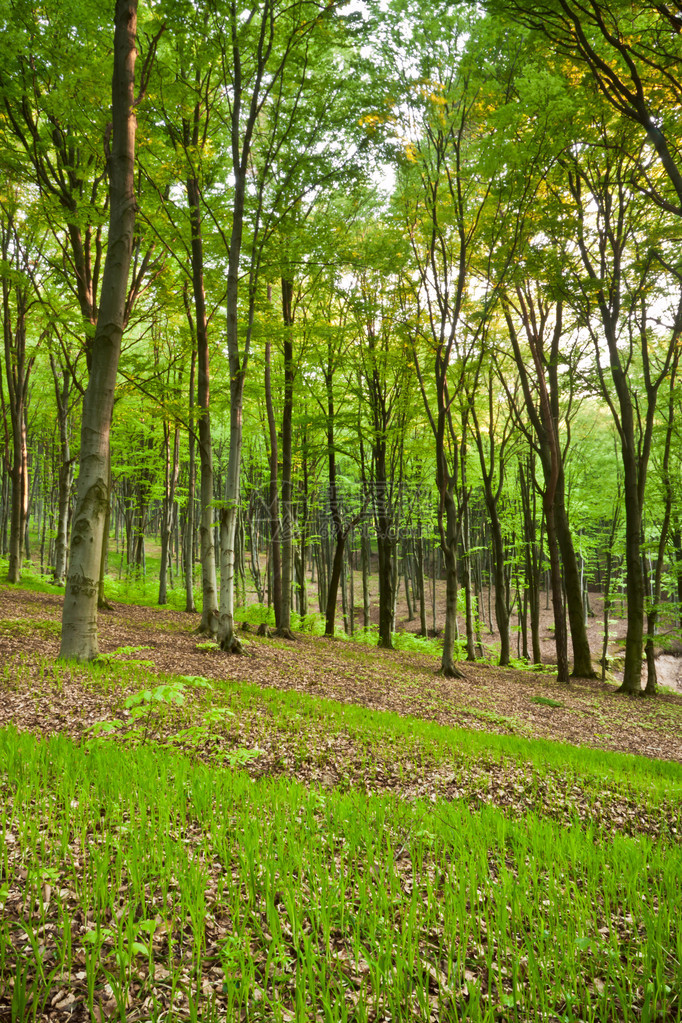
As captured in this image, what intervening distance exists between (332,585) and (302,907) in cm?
1631

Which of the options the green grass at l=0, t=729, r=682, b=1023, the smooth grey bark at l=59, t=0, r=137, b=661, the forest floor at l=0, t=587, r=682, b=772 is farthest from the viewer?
the smooth grey bark at l=59, t=0, r=137, b=661

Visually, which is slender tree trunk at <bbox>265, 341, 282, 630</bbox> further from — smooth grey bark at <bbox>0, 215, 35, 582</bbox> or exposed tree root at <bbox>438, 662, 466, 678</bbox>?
smooth grey bark at <bbox>0, 215, 35, 582</bbox>

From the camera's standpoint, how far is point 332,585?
62.7 feet

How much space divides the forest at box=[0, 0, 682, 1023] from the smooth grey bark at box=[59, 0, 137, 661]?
0.15ft

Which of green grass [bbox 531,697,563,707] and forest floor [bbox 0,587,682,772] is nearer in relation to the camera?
forest floor [bbox 0,587,682,772]

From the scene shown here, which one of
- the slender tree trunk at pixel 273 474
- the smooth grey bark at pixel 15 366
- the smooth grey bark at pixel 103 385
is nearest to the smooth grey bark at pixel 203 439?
the slender tree trunk at pixel 273 474

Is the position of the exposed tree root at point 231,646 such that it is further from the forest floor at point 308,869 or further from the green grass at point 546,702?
the green grass at point 546,702

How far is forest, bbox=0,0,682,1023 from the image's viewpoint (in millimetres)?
2600

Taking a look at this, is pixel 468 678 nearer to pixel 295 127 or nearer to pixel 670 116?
pixel 670 116

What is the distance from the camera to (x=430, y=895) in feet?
9.77

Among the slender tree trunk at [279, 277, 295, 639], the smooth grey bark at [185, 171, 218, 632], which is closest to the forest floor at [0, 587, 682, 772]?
the smooth grey bark at [185, 171, 218, 632]

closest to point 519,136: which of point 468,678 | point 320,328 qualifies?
point 320,328

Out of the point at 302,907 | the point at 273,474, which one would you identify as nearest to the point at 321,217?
the point at 273,474

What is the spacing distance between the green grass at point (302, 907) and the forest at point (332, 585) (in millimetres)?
27
